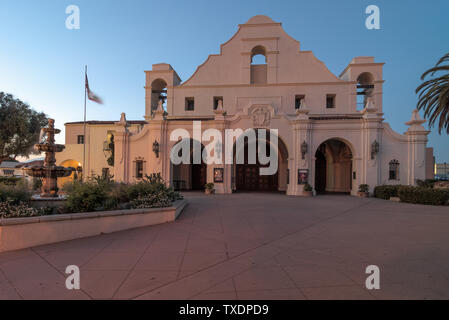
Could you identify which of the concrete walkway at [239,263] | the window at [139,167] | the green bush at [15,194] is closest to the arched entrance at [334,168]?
the concrete walkway at [239,263]

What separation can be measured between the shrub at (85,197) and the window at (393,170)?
21.9m

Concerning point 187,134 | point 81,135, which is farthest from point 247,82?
point 81,135

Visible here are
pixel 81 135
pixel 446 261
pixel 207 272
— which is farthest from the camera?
pixel 81 135

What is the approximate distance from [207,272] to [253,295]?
1.11m

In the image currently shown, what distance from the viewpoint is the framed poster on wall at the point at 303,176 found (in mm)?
18547

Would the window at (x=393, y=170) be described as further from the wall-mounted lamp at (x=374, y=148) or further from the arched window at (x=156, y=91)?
the arched window at (x=156, y=91)

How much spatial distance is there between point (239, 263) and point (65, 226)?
513cm

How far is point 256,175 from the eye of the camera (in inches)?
976

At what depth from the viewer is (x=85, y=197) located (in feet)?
23.3

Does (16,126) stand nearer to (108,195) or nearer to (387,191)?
(108,195)

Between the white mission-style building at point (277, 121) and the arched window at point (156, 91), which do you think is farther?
the arched window at point (156, 91)

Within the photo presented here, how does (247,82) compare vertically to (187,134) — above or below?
above

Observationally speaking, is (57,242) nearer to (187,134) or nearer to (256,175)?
(187,134)

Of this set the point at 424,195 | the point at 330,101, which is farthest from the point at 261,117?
the point at 424,195
